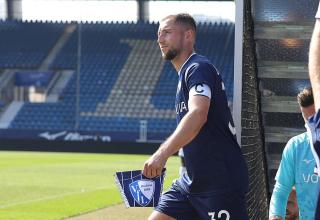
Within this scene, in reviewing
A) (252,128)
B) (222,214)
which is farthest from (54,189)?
(222,214)

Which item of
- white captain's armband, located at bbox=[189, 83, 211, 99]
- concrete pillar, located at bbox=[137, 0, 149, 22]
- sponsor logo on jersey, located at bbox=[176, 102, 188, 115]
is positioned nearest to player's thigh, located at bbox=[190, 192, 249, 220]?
sponsor logo on jersey, located at bbox=[176, 102, 188, 115]

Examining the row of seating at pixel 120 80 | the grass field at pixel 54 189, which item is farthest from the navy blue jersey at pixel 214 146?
the row of seating at pixel 120 80

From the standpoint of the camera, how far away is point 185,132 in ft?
15.0

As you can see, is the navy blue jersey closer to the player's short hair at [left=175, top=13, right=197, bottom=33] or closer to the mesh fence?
the player's short hair at [left=175, top=13, right=197, bottom=33]

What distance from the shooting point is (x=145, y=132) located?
42062 mm

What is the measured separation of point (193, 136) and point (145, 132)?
37477 mm

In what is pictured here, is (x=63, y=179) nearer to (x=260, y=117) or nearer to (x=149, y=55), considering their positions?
(x=260, y=117)

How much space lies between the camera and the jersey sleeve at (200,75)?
4906mm

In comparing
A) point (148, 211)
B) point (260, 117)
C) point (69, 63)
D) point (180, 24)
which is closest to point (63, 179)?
point (148, 211)

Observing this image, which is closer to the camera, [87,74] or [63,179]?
[63,179]

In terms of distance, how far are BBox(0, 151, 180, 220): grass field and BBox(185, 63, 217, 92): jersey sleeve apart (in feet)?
25.2

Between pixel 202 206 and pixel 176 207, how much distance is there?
0.85 feet

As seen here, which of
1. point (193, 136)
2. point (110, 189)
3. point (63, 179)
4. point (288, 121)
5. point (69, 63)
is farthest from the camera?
point (69, 63)

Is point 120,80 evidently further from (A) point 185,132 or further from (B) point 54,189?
(A) point 185,132
